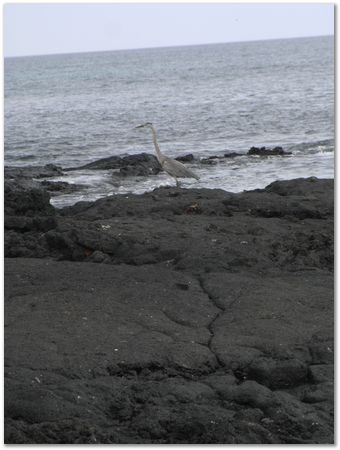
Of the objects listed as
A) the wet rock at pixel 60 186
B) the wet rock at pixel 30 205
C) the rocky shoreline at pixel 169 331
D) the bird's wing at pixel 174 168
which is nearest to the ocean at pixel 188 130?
the wet rock at pixel 60 186

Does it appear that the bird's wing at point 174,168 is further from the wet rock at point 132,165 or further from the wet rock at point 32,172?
the wet rock at point 32,172

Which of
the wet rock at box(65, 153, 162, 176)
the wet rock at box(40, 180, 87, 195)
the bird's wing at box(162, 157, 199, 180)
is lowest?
the wet rock at box(40, 180, 87, 195)

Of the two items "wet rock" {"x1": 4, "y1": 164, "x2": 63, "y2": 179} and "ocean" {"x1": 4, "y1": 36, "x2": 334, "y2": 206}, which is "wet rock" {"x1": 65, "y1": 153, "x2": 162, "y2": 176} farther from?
"wet rock" {"x1": 4, "y1": 164, "x2": 63, "y2": 179}

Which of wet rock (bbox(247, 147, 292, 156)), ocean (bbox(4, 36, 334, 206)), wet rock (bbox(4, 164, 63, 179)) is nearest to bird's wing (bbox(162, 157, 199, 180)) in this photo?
ocean (bbox(4, 36, 334, 206))

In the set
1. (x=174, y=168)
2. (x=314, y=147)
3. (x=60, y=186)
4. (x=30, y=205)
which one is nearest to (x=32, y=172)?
(x=60, y=186)

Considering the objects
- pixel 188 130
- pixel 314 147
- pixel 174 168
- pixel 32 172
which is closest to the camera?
pixel 174 168

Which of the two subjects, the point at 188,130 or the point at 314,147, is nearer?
the point at 314,147

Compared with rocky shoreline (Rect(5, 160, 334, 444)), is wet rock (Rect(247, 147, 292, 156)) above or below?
above

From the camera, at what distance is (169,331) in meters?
6.86

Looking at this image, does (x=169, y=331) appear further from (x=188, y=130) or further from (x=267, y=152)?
(x=188, y=130)

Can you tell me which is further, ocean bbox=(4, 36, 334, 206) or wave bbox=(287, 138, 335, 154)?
wave bbox=(287, 138, 335, 154)

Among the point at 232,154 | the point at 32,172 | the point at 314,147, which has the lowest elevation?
the point at 32,172

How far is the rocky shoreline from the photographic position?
539 cm

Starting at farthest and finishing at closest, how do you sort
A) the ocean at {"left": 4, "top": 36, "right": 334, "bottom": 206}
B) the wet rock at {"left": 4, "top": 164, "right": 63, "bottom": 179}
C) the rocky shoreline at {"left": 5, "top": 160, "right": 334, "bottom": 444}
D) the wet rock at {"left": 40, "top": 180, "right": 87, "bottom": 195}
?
1. the wet rock at {"left": 4, "top": 164, "right": 63, "bottom": 179}
2. the ocean at {"left": 4, "top": 36, "right": 334, "bottom": 206}
3. the wet rock at {"left": 40, "top": 180, "right": 87, "bottom": 195}
4. the rocky shoreline at {"left": 5, "top": 160, "right": 334, "bottom": 444}
